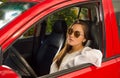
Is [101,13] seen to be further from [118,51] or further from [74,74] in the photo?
[74,74]

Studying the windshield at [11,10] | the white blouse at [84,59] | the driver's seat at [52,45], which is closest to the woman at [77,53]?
the white blouse at [84,59]

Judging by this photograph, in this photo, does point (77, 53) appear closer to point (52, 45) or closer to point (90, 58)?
point (90, 58)

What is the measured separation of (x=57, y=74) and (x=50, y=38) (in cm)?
145

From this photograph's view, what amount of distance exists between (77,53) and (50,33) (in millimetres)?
1039

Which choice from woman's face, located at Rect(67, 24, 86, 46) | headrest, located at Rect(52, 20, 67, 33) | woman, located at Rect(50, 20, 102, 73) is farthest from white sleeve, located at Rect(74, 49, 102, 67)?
headrest, located at Rect(52, 20, 67, 33)

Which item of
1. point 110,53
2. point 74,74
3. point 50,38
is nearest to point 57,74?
point 74,74

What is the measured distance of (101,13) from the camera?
→ 3.70m

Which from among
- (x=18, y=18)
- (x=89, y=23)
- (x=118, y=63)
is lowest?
(x=118, y=63)

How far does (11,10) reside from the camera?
11.6ft

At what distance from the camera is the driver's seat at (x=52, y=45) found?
13.8 ft

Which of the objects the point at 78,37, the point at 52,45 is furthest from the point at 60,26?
the point at 78,37

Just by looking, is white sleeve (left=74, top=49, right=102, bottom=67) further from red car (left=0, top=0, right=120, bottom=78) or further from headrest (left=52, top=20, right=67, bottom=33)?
headrest (left=52, top=20, right=67, bottom=33)

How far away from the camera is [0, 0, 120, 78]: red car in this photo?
3.04 meters

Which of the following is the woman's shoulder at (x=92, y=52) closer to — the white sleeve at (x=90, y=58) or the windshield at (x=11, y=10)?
the white sleeve at (x=90, y=58)
